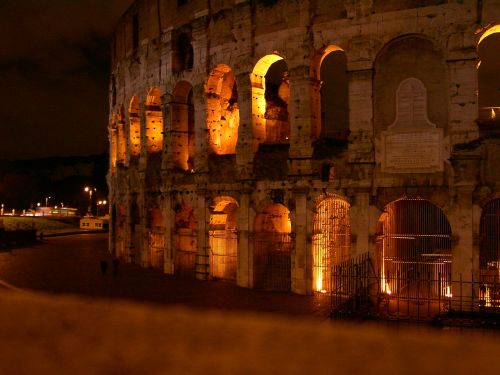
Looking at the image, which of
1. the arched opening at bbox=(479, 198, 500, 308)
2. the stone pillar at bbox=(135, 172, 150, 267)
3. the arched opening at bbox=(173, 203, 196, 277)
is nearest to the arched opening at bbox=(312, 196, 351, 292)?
the arched opening at bbox=(479, 198, 500, 308)

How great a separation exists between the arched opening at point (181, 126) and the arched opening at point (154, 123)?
202 centimetres

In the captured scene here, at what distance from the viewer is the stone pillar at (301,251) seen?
16969mm

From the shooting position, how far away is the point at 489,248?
1606cm

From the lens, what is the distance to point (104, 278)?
20.8m

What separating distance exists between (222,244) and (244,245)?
6.79 ft

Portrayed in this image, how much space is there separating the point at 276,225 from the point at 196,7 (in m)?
8.74

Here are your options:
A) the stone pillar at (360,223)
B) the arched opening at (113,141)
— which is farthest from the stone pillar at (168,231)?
the stone pillar at (360,223)

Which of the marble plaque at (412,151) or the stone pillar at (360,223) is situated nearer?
the marble plaque at (412,151)

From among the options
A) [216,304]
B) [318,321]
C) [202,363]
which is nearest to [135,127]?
[216,304]

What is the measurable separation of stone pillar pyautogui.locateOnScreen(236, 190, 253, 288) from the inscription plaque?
498 cm

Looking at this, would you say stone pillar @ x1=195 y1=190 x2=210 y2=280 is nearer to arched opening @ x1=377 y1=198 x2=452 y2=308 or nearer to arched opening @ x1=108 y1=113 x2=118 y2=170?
arched opening @ x1=377 y1=198 x2=452 y2=308

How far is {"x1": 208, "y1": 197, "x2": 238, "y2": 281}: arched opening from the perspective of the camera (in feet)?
65.1

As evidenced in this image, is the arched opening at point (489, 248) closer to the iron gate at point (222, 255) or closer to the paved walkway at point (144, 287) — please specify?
the paved walkway at point (144, 287)

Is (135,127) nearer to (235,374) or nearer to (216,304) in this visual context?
(216,304)
